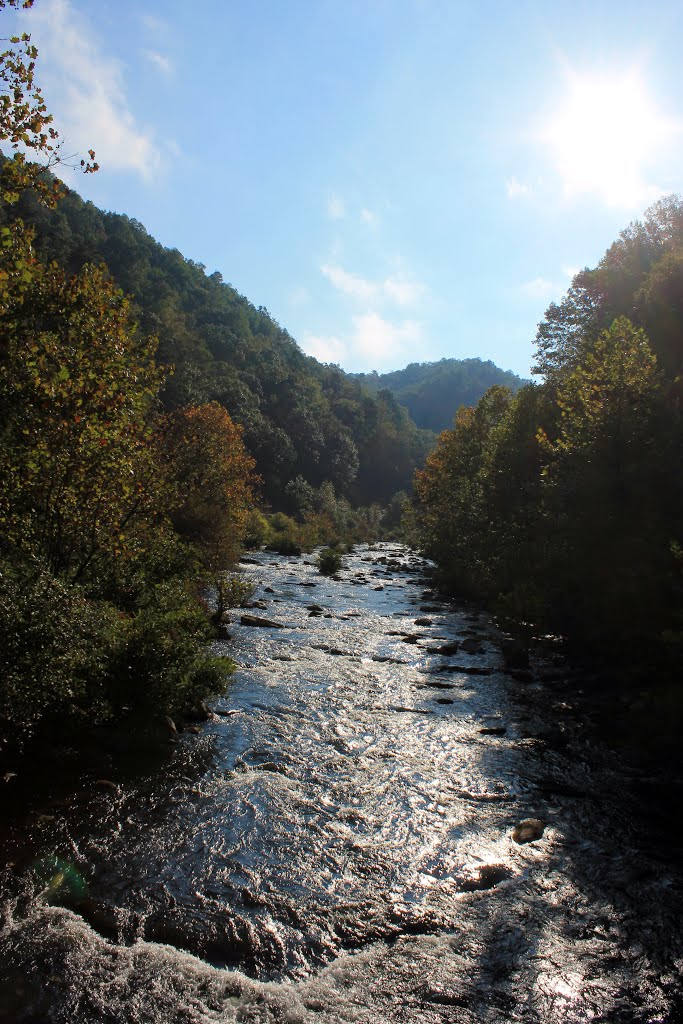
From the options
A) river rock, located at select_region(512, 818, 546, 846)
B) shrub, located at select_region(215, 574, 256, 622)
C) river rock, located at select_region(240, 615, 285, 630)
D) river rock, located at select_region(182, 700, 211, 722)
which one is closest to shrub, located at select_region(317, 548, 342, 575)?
river rock, located at select_region(240, 615, 285, 630)

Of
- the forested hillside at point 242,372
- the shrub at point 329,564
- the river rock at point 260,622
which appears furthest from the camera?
the forested hillside at point 242,372

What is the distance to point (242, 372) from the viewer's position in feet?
400

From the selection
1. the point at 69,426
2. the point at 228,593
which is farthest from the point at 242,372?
the point at 69,426

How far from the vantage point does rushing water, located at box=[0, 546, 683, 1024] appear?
598 cm

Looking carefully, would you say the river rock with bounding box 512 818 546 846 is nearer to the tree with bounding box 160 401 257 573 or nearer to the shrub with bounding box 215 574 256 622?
the shrub with bounding box 215 574 256 622

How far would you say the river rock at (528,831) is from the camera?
921 centimetres

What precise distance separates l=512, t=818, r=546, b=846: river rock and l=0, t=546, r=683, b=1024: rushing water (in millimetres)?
158

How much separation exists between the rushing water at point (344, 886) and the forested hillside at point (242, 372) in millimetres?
69826

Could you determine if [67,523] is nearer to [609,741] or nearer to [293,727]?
[293,727]

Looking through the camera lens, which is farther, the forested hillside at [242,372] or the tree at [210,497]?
the forested hillside at [242,372]

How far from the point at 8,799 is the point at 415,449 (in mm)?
186065

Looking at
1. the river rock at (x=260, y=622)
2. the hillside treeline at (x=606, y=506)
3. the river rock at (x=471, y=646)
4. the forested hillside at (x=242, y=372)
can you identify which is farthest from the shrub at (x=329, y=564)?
the forested hillside at (x=242, y=372)

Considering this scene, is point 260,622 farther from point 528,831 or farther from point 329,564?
point 329,564

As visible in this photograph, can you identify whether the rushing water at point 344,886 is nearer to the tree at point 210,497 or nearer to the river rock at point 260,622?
the river rock at point 260,622
